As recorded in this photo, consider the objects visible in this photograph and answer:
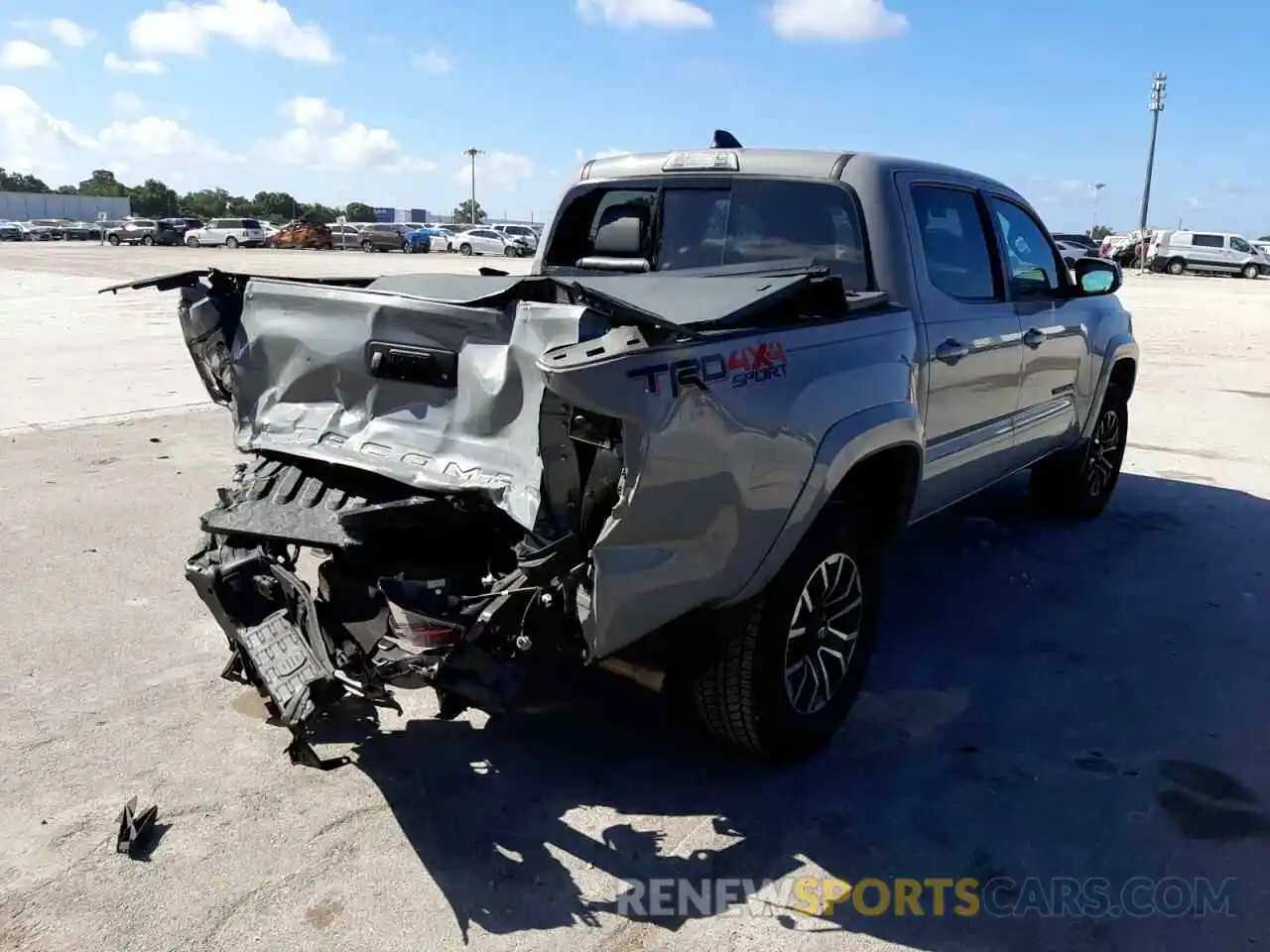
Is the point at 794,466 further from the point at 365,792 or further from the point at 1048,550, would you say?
the point at 1048,550

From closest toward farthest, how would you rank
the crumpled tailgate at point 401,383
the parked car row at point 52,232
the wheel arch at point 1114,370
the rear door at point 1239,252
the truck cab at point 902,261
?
the crumpled tailgate at point 401,383 < the truck cab at point 902,261 < the wheel arch at point 1114,370 < the rear door at point 1239,252 < the parked car row at point 52,232

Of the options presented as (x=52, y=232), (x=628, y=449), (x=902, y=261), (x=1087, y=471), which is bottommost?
(x=1087, y=471)

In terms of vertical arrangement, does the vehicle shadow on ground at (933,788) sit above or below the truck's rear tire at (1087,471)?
below

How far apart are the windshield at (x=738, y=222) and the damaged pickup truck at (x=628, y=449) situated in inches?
0.5

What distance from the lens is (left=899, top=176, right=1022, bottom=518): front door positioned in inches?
163

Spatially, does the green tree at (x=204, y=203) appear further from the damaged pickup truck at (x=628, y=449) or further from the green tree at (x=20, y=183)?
the damaged pickup truck at (x=628, y=449)

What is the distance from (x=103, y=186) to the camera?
11400cm

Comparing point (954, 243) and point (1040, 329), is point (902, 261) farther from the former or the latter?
point (1040, 329)

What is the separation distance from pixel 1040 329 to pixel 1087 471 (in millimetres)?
1627

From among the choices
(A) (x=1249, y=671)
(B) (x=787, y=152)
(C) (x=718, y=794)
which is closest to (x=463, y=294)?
(B) (x=787, y=152)

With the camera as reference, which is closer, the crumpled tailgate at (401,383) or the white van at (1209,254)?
the crumpled tailgate at (401,383)

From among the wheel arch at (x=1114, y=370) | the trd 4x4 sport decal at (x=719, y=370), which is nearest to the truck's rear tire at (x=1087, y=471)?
the wheel arch at (x=1114, y=370)

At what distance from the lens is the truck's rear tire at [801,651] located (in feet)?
10.7

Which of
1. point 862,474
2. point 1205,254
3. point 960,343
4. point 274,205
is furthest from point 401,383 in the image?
point 274,205
